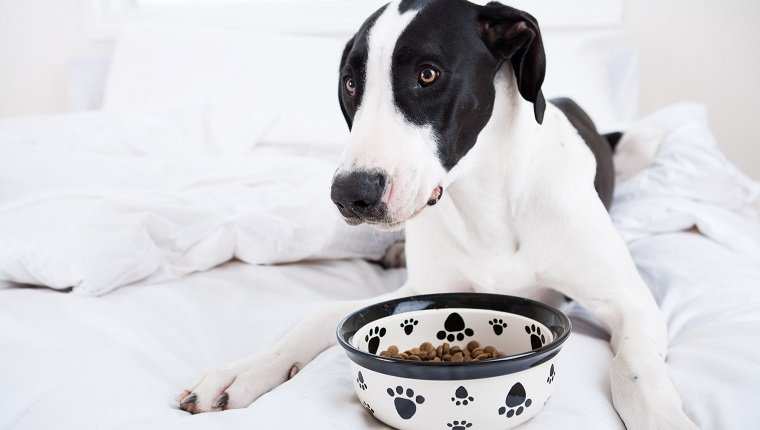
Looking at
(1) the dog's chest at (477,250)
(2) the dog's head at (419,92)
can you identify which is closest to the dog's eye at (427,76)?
(2) the dog's head at (419,92)

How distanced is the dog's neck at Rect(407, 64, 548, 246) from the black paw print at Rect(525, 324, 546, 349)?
0.94 ft

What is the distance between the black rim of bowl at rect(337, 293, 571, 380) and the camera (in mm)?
802

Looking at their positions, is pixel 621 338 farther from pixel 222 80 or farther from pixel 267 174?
pixel 222 80

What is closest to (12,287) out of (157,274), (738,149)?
(157,274)

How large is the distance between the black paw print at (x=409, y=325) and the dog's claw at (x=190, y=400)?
327 millimetres

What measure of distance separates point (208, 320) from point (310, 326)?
0.77 feet

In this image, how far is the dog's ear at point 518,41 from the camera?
3.63 ft

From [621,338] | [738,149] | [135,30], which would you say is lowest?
[738,149]

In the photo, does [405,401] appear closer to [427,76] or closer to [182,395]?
[182,395]

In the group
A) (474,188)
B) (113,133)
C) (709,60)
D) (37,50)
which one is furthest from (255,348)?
(37,50)

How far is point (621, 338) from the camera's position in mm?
1143

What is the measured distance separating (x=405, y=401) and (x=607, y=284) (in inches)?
23.0

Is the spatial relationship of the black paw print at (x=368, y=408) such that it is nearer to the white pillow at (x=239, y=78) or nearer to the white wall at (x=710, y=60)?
the white pillow at (x=239, y=78)

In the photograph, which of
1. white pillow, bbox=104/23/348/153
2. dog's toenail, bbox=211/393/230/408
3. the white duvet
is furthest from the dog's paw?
white pillow, bbox=104/23/348/153
